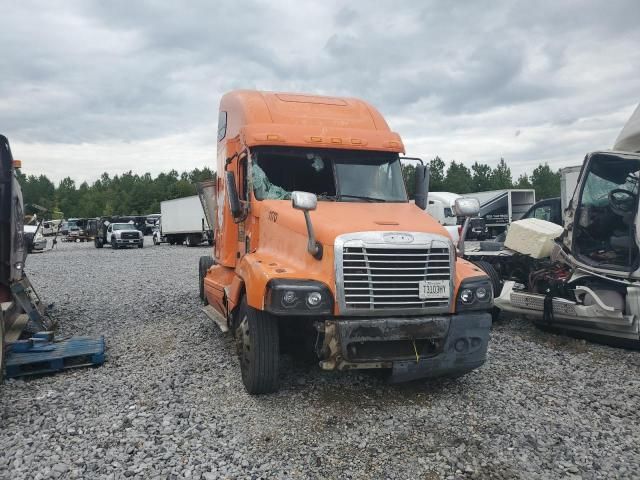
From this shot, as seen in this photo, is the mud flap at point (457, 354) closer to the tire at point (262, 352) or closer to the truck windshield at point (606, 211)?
the tire at point (262, 352)

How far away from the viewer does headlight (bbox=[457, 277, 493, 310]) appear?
4.93 metres

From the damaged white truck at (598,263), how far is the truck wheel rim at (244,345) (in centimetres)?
434

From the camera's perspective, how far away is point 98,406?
197 inches

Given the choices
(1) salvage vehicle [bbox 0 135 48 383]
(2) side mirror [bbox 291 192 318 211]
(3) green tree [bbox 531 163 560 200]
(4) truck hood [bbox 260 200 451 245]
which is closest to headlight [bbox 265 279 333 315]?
(4) truck hood [bbox 260 200 451 245]

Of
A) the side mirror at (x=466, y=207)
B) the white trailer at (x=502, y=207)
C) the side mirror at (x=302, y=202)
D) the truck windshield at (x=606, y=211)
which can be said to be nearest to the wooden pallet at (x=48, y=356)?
the side mirror at (x=302, y=202)

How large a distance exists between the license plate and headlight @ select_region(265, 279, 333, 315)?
850mm

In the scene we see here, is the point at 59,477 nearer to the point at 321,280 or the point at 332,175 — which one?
the point at 321,280

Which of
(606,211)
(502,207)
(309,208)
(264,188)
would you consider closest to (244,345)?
(309,208)

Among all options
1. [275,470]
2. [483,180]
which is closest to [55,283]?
[275,470]

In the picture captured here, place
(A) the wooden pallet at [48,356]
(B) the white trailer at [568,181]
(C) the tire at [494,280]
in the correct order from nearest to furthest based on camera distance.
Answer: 1. (A) the wooden pallet at [48,356]
2. (C) the tire at [494,280]
3. (B) the white trailer at [568,181]

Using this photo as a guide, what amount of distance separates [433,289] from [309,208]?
1.36 m

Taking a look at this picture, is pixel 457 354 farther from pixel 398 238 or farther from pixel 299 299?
pixel 299 299

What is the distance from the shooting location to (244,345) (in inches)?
206

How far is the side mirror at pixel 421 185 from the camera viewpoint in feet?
21.3
